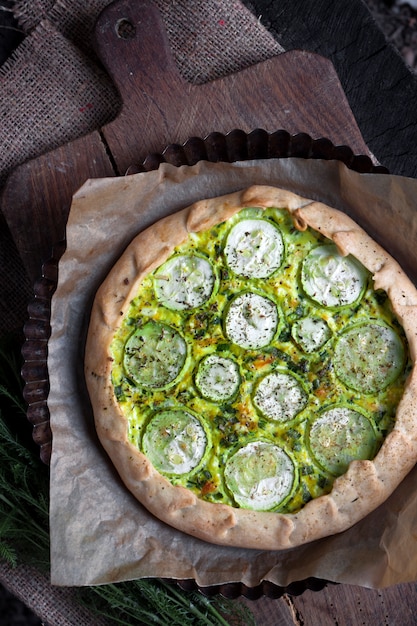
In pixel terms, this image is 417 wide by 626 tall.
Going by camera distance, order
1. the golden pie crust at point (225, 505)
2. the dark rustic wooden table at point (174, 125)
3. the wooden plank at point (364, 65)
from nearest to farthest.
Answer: the golden pie crust at point (225, 505) < the dark rustic wooden table at point (174, 125) < the wooden plank at point (364, 65)

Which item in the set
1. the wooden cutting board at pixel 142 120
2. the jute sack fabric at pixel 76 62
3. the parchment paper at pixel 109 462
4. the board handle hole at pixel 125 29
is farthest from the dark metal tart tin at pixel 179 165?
the board handle hole at pixel 125 29

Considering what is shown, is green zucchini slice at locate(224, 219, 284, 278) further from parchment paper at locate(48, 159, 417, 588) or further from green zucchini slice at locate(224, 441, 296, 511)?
green zucchini slice at locate(224, 441, 296, 511)

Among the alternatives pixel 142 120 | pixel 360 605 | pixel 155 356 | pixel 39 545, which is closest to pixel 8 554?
pixel 39 545

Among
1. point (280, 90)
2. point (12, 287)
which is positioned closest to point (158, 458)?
point (12, 287)

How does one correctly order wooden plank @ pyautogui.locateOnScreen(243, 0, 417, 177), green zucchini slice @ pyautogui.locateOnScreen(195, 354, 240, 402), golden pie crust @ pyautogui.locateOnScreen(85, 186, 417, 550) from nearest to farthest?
1. golden pie crust @ pyautogui.locateOnScreen(85, 186, 417, 550)
2. green zucchini slice @ pyautogui.locateOnScreen(195, 354, 240, 402)
3. wooden plank @ pyautogui.locateOnScreen(243, 0, 417, 177)

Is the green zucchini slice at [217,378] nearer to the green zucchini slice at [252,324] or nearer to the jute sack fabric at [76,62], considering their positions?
the green zucchini slice at [252,324]

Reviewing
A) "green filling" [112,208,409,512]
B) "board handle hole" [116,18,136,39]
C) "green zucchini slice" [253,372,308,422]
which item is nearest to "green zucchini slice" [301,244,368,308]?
"green filling" [112,208,409,512]

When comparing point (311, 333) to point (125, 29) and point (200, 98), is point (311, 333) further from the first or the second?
point (125, 29)
